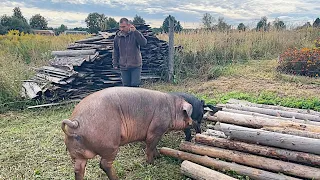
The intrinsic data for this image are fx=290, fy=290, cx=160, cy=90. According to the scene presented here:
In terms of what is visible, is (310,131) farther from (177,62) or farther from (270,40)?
(270,40)

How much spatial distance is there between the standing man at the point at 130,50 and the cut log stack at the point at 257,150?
2885mm

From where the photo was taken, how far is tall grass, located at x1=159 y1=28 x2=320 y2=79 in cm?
1118

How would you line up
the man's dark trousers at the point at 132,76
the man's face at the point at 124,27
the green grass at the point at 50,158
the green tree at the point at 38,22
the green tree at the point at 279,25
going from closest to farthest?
the green grass at the point at 50,158, the man's face at the point at 124,27, the man's dark trousers at the point at 132,76, the green tree at the point at 279,25, the green tree at the point at 38,22

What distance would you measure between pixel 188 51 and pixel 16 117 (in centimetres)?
701

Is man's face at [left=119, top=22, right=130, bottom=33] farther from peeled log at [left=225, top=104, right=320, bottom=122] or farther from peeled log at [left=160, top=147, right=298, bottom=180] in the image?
peeled log at [left=160, top=147, right=298, bottom=180]

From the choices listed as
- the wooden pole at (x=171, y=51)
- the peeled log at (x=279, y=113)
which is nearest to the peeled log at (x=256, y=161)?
the peeled log at (x=279, y=113)

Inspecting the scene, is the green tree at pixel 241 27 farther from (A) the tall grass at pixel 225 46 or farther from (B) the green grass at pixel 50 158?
(B) the green grass at pixel 50 158

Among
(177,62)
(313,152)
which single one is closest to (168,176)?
(313,152)

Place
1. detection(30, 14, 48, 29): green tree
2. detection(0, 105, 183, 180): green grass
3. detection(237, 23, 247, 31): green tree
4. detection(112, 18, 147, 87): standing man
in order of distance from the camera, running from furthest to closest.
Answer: detection(30, 14, 48, 29): green tree < detection(237, 23, 247, 31): green tree < detection(112, 18, 147, 87): standing man < detection(0, 105, 183, 180): green grass

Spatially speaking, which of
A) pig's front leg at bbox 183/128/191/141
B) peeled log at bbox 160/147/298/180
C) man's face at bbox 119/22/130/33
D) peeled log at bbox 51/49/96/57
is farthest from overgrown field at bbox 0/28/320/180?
man's face at bbox 119/22/130/33

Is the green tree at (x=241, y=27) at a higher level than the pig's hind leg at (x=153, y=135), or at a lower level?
higher

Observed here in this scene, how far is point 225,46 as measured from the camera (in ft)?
42.5

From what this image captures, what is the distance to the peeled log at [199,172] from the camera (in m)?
3.53

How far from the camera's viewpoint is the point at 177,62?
10953mm
